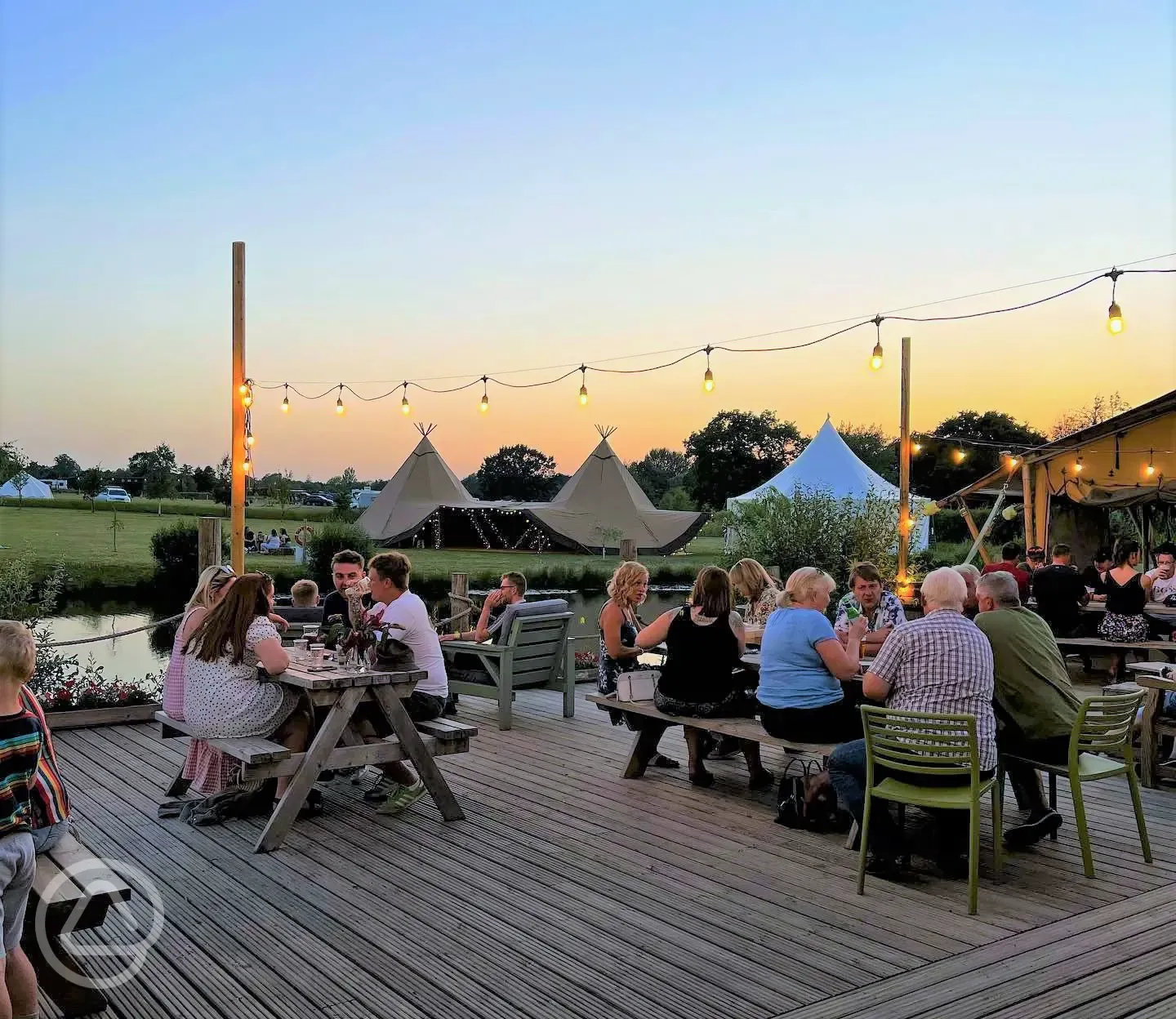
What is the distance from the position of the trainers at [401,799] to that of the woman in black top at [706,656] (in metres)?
1.30

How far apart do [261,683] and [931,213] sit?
31.2 ft

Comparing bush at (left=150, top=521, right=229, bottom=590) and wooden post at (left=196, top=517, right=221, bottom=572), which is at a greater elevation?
wooden post at (left=196, top=517, right=221, bottom=572)

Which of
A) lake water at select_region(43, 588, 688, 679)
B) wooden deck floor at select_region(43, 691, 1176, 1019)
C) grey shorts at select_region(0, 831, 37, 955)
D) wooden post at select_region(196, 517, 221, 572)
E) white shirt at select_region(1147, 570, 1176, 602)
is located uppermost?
wooden post at select_region(196, 517, 221, 572)

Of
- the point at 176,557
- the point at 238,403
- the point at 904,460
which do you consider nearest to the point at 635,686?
the point at 238,403

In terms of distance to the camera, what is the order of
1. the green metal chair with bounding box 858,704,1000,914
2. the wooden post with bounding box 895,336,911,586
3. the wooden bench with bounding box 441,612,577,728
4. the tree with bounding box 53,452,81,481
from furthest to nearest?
the tree with bounding box 53,452,81,481, the wooden post with bounding box 895,336,911,586, the wooden bench with bounding box 441,612,577,728, the green metal chair with bounding box 858,704,1000,914

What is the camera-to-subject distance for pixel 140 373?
15.3m

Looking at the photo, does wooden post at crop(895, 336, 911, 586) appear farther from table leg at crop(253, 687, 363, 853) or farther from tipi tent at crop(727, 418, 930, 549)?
table leg at crop(253, 687, 363, 853)

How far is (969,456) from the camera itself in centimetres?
4016

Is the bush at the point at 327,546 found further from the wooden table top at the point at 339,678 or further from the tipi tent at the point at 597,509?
the wooden table top at the point at 339,678

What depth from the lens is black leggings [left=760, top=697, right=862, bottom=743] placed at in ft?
14.5

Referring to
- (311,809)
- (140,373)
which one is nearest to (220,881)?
(311,809)

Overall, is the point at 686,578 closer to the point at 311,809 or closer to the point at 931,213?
the point at 931,213

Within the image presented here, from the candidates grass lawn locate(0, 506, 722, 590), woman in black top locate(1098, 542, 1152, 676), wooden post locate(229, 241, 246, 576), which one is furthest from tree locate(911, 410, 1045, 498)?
wooden post locate(229, 241, 246, 576)

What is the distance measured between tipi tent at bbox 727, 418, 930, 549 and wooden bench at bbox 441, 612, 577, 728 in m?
15.9
